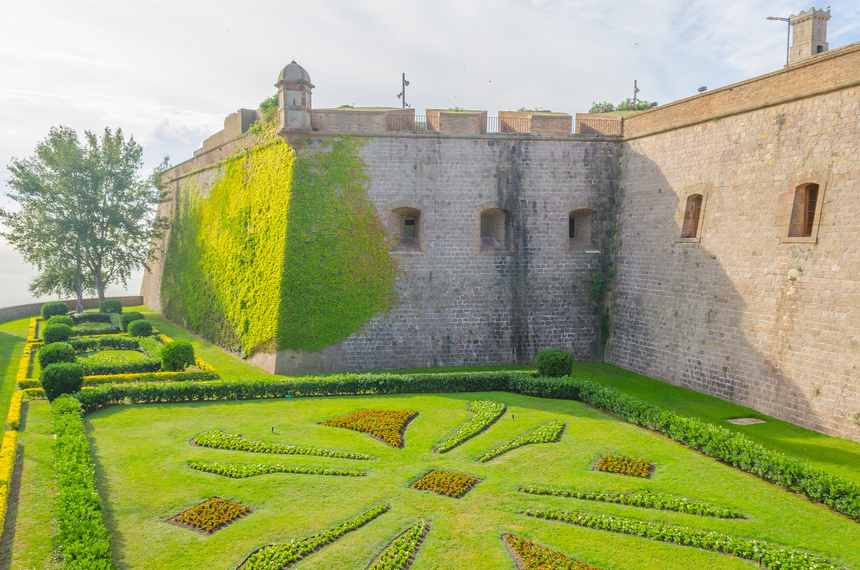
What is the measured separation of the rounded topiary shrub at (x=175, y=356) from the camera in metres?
16.4

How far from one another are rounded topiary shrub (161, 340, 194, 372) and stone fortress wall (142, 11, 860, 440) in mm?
2366

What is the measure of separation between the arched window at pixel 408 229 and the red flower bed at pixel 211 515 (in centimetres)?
1089

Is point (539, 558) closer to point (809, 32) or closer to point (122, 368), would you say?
point (122, 368)

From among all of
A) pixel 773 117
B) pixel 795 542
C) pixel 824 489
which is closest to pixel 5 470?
pixel 795 542

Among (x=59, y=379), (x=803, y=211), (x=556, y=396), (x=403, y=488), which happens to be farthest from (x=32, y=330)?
(x=803, y=211)

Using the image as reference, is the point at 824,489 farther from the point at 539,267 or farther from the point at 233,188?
the point at 233,188

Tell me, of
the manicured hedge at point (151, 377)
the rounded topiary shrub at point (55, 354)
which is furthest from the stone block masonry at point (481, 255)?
the rounded topiary shrub at point (55, 354)

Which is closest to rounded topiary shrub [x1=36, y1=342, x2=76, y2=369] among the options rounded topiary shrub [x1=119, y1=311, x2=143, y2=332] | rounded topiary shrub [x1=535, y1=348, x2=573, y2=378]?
rounded topiary shrub [x1=119, y1=311, x2=143, y2=332]

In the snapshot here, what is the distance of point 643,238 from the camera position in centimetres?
1761

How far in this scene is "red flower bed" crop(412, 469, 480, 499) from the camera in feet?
29.4

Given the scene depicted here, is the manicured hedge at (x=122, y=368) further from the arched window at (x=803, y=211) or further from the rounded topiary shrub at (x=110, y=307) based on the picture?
the arched window at (x=803, y=211)

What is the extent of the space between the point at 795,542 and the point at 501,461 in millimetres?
4718

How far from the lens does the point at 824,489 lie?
875 centimetres

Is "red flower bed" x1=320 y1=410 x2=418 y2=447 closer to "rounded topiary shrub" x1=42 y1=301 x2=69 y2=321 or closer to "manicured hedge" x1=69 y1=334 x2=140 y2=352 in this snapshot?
"manicured hedge" x1=69 y1=334 x2=140 y2=352
